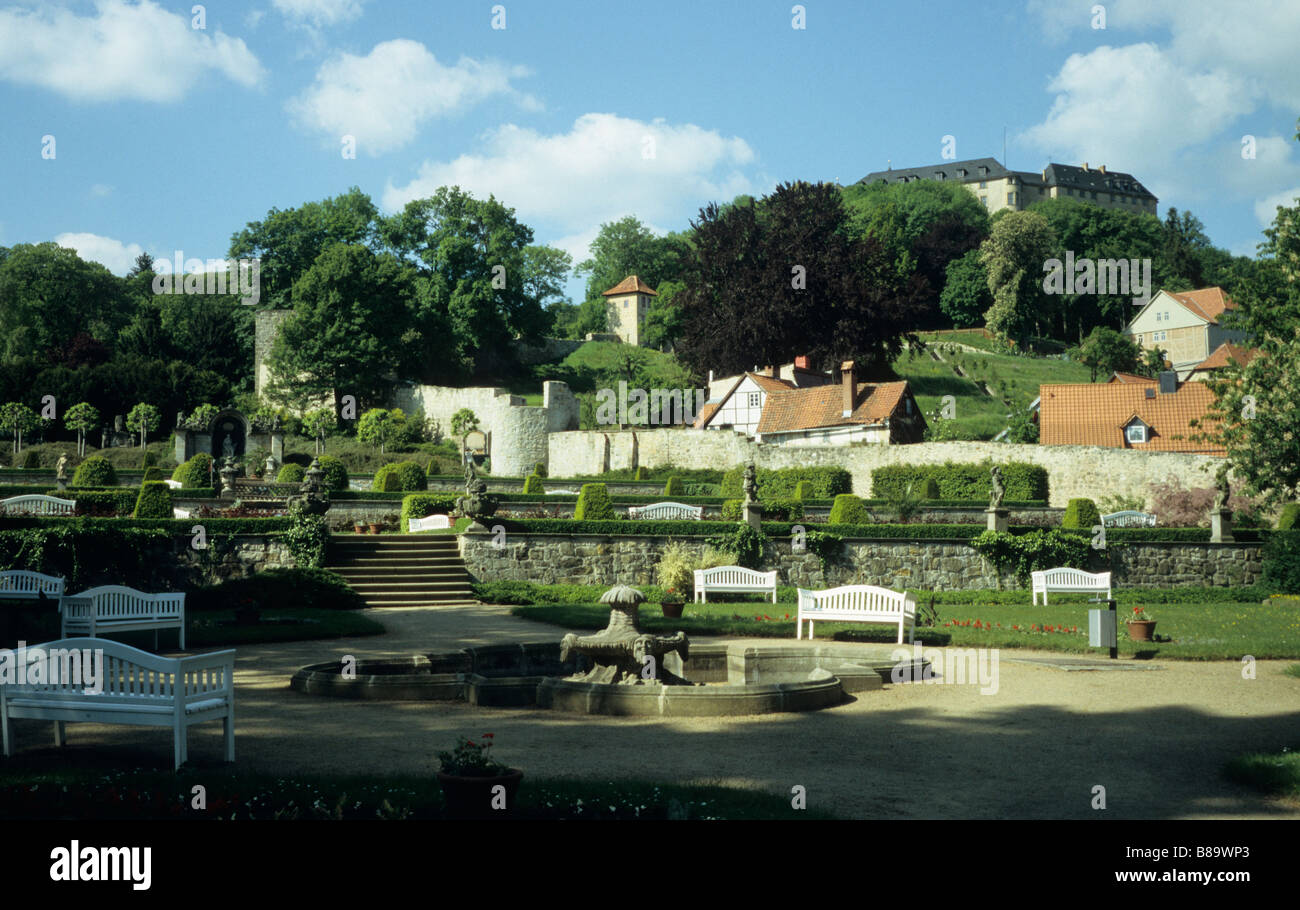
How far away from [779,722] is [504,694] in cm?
278

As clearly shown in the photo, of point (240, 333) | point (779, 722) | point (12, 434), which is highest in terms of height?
point (240, 333)

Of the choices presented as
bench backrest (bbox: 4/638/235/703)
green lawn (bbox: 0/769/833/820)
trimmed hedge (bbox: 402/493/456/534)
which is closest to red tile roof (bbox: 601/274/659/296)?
trimmed hedge (bbox: 402/493/456/534)

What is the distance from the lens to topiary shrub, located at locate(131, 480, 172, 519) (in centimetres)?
2314

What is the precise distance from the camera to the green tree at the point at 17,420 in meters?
45.1

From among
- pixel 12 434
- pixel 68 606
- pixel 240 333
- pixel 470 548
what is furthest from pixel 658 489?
pixel 240 333

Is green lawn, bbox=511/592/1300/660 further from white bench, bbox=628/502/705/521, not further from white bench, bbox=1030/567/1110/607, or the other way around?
white bench, bbox=628/502/705/521

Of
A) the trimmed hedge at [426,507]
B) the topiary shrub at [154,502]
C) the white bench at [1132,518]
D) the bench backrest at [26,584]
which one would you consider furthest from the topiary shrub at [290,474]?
the white bench at [1132,518]

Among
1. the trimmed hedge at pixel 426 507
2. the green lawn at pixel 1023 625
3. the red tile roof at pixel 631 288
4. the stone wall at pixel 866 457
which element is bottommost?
the green lawn at pixel 1023 625

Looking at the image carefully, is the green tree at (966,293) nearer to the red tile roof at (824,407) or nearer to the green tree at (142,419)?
the red tile roof at (824,407)

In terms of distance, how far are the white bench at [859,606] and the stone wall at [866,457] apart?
21899 millimetres

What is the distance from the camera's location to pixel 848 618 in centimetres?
1512
